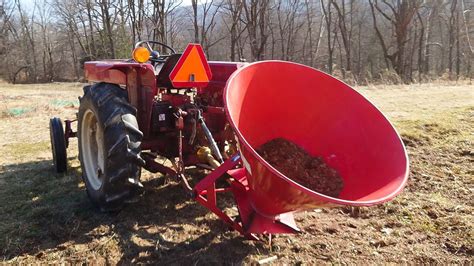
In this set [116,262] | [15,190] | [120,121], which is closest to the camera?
[116,262]

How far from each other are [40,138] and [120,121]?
446 cm

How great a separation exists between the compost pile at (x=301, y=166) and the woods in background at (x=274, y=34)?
1861 cm

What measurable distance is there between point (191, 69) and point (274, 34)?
36791mm

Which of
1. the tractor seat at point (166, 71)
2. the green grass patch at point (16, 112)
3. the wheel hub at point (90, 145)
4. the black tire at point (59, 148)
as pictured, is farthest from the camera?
the green grass patch at point (16, 112)

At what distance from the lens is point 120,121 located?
2.83m

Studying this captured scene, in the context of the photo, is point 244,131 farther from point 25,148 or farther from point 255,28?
point 255,28

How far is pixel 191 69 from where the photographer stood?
2.95 meters

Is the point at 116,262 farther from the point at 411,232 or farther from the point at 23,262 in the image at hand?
the point at 411,232

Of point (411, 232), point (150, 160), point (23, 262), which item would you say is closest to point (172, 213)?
point (150, 160)

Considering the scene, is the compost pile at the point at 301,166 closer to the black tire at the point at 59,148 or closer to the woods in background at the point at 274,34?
the black tire at the point at 59,148

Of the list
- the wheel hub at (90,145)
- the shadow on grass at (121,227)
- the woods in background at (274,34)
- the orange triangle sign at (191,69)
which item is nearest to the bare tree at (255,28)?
the woods in background at (274,34)

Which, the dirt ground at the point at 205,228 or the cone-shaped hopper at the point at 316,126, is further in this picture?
the dirt ground at the point at 205,228

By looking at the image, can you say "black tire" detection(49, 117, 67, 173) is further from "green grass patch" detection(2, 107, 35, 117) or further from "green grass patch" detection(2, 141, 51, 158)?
"green grass patch" detection(2, 107, 35, 117)

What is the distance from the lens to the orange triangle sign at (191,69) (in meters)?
2.89
